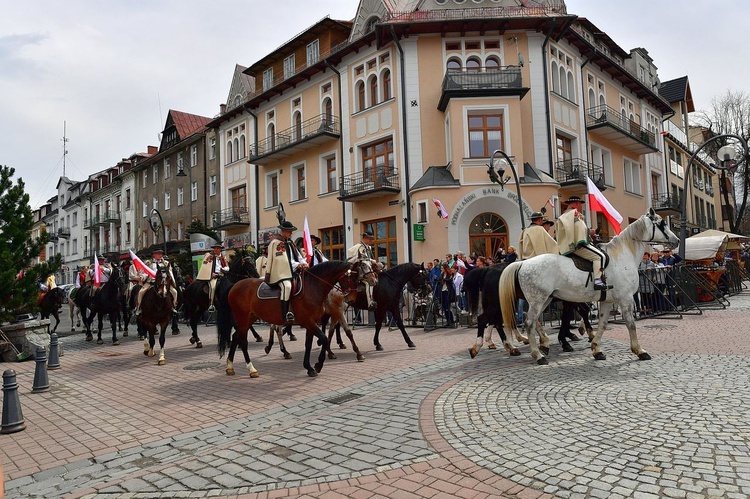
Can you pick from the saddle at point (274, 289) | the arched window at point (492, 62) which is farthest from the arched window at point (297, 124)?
the saddle at point (274, 289)

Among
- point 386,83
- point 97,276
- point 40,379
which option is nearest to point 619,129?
point 386,83

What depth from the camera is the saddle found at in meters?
8.00

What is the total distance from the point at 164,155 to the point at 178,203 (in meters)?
4.81

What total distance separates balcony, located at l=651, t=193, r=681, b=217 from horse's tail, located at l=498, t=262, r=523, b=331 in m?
29.8

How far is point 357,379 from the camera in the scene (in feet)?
24.6

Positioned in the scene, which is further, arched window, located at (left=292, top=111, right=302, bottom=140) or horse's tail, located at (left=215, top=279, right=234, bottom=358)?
arched window, located at (left=292, top=111, right=302, bottom=140)

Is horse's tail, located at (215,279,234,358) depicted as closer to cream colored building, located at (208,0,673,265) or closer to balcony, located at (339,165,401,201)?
cream colored building, located at (208,0,673,265)

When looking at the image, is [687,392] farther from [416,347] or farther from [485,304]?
[416,347]

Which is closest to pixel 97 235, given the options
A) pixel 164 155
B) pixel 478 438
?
pixel 164 155

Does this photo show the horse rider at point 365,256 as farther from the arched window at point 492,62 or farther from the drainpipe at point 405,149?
the arched window at point 492,62

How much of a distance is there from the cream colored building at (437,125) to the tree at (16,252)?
15.0m

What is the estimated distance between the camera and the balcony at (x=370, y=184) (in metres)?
23.4

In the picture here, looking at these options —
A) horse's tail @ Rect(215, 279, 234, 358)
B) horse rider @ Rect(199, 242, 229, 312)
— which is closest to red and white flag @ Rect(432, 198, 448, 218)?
horse rider @ Rect(199, 242, 229, 312)

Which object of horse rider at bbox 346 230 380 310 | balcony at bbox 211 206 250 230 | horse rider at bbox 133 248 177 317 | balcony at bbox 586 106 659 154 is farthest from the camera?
balcony at bbox 211 206 250 230
